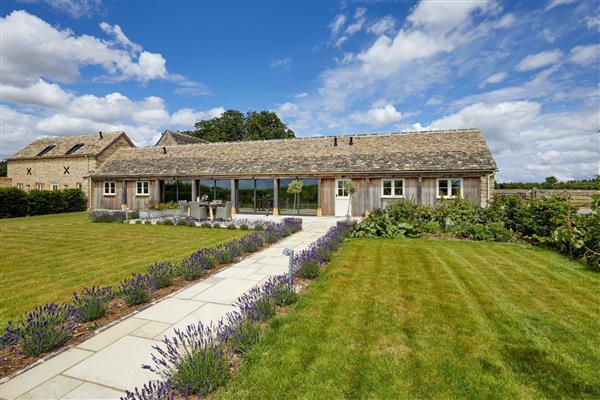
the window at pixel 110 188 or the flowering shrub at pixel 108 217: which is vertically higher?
the window at pixel 110 188

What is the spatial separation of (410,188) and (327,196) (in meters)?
4.93

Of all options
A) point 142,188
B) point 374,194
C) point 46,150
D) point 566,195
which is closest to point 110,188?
point 142,188

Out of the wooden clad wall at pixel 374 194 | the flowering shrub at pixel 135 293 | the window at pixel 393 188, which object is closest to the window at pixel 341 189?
the wooden clad wall at pixel 374 194

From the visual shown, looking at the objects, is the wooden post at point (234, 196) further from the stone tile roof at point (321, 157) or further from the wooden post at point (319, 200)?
the wooden post at point (319, 200)

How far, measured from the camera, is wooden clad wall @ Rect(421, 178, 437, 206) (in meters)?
17.3

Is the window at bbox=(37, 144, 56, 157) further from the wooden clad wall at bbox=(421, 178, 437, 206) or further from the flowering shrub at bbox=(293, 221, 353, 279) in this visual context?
the wooden clad wall at bbox=(421, 178, 437, 206)

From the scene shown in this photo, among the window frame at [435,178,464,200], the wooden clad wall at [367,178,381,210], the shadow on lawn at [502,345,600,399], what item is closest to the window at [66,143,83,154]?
the wooden clad wall at [367,178,381,210]

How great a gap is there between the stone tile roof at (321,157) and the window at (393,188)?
82 centimetres

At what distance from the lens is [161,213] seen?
18484 millimetres

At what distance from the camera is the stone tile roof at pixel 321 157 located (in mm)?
17703

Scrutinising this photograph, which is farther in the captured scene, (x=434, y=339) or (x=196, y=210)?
(x=196, y=210)

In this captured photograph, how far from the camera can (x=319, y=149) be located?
2139cm

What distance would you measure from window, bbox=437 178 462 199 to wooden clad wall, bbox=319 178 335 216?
240 inches

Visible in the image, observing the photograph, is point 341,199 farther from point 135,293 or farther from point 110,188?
point 110,188
